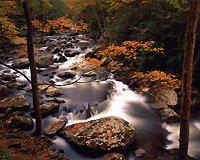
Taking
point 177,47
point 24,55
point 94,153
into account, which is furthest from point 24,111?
point 24,55

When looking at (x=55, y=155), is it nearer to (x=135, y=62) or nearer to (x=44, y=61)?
(x=135, y=62)

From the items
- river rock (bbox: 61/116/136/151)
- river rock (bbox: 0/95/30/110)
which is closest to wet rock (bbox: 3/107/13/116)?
river rock (bbox: 0/95/30/110)

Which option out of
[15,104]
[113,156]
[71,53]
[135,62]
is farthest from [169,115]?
[71,53]

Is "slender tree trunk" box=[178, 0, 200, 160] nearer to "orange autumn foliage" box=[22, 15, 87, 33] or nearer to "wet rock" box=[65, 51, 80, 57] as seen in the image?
"orange autumn foliage" box=[22, 15, 87, 33]

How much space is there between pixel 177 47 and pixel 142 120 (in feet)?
19.3

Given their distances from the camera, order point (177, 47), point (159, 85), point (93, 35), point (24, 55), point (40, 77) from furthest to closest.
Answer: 1. point (93, 35)
2. point (24, 55)
3. point (40, 77)
4. point (177, 47)
5. point (159, 85)

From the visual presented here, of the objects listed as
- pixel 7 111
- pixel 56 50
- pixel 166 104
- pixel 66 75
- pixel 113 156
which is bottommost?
pixel 113 156

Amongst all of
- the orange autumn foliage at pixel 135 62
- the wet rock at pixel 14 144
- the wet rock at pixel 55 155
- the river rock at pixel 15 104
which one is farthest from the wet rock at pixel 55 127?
the orange autumn foliage at pixel 135 62

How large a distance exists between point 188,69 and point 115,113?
19.6 feet

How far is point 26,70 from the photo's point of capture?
15.5 m

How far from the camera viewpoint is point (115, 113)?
9383mm

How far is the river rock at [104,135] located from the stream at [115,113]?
15.9 inches

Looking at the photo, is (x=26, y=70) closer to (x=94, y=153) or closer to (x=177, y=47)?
(x=94, y=153)

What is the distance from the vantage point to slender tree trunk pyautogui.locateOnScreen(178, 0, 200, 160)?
12.2 feet
